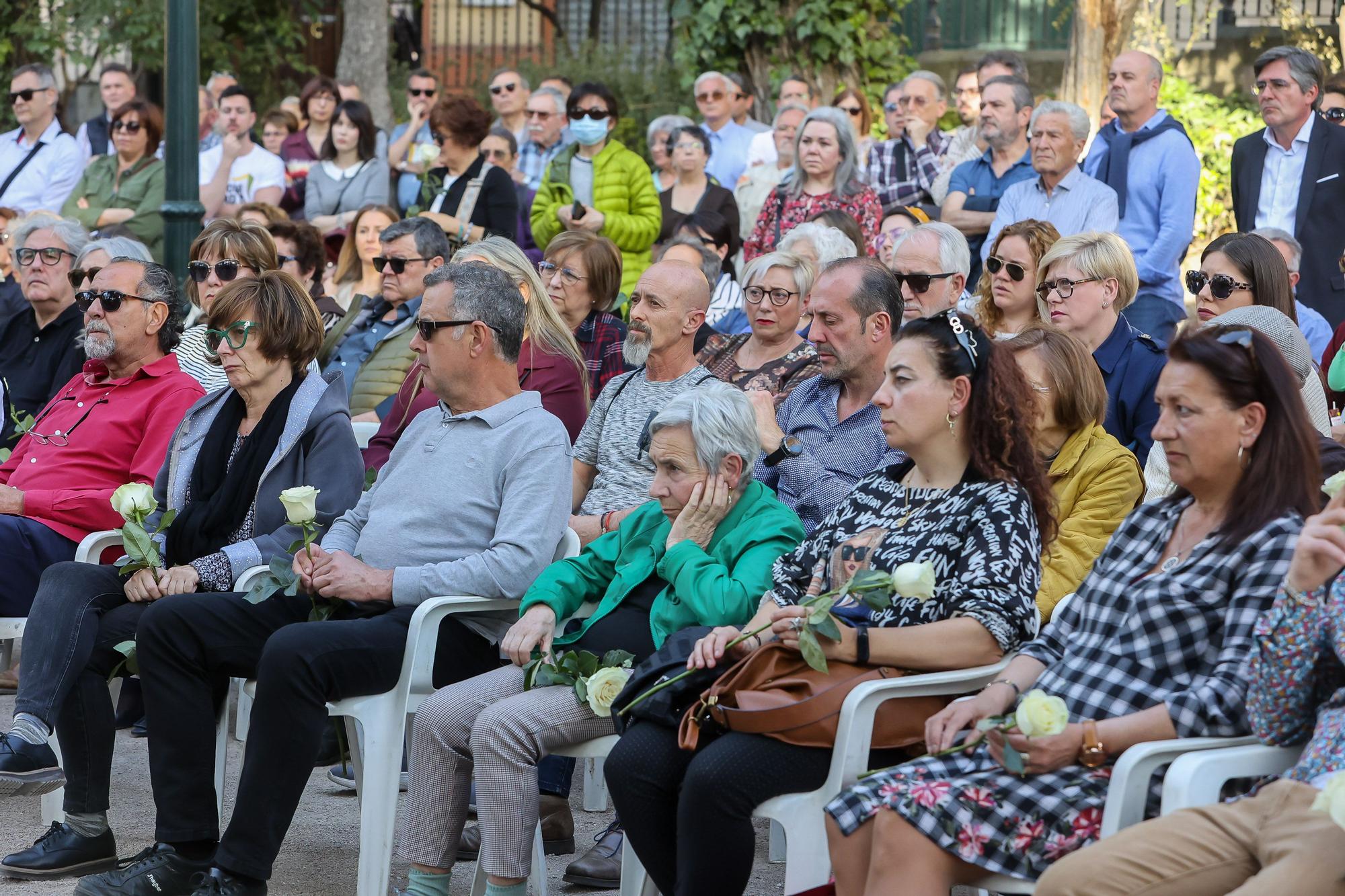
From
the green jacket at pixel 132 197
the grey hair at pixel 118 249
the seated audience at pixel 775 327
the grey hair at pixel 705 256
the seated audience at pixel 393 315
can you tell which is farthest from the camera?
the green jacket at pixel 132 197

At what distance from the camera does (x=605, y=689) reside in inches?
150

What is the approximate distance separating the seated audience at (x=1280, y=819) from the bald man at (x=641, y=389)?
2537mm

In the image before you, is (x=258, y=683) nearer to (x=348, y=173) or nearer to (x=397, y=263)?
(x=397, y=263)

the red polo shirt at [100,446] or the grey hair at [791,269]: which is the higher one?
the grey hair at [791,269]

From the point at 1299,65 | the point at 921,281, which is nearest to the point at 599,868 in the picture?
the point at 921,281

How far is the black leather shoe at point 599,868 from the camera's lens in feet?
14.1

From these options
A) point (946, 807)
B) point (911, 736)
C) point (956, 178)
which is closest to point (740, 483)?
point (911, 736)

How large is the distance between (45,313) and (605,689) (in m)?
4.17

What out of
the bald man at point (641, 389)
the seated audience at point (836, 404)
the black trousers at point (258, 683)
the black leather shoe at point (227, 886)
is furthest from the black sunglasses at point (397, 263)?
the black leather shoe at point (227, 886)

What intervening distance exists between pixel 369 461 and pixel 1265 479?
11.5 feet

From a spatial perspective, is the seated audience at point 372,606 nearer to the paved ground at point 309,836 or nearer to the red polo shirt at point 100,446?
the paved ground at point 309,836

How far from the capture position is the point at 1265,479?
3.11m

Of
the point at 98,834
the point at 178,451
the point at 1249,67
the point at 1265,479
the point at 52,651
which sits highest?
the point at 1249,67

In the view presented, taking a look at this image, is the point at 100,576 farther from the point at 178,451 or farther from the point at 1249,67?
the point at 1249,67
